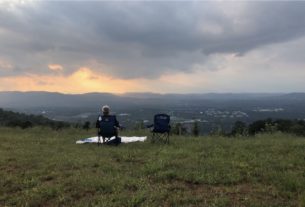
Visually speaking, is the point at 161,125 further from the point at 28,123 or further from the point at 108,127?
the point at 28,123

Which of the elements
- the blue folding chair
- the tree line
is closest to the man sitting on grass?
the blue folding chair

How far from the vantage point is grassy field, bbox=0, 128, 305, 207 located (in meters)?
5.91

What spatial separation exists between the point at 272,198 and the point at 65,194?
10.3 ft

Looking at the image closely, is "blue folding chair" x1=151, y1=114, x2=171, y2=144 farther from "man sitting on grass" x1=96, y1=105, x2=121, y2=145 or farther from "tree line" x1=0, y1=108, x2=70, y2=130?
"tree line" x1=0, y1=108, x2=70, y2=130

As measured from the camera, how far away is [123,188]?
6445mm

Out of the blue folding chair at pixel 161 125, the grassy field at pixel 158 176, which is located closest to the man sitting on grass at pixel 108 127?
the blue folding chair at pixel 161 125

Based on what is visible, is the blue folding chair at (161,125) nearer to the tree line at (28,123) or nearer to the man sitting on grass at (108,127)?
the man sitting on grass at (108,127)

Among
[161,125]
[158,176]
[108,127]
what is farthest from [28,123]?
[158,176]

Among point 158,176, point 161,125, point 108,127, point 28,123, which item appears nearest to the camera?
point 158,176

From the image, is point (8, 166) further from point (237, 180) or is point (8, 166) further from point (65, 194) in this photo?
point (237, 180)

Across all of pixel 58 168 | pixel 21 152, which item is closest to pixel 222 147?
pixel 58 168

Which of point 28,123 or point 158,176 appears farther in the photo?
point 28,123

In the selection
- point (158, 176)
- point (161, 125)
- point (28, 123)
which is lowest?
point (158, 176)

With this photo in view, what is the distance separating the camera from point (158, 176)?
281 inches
